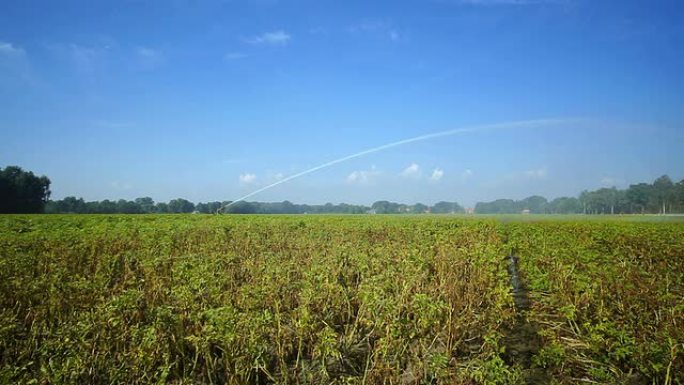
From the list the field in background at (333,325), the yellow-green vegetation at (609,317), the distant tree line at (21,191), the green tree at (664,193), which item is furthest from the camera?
the green tree at (664,193)

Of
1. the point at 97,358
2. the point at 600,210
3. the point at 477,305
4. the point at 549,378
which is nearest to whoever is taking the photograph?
the point at 97,358

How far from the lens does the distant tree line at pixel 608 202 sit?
9021 centimetres

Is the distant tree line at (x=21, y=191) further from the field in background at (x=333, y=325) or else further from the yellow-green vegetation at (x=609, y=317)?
the yellow-green vegetation at (x=609, y=317)

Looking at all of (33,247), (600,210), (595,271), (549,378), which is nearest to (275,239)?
(33,247)

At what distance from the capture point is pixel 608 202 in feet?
327

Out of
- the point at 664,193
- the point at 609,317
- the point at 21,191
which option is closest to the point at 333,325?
the point at 609,317

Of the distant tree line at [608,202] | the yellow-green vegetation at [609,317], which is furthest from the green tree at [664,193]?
the yellow-green vegetation at [609,317]

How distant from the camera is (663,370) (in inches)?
162

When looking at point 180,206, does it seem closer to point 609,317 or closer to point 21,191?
point 21,191

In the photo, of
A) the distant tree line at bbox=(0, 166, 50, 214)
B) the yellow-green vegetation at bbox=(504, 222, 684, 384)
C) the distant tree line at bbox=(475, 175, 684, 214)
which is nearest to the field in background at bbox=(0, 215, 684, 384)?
the yellow-green vegetation at bbox=(504, 222, 684, 384)

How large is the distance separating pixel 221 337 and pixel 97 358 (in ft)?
3.79

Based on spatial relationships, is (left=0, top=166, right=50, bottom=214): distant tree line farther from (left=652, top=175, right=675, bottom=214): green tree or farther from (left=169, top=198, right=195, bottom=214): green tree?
(left=652, top=175, right=675, bottom=214): green tree

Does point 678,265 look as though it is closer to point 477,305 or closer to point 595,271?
point 595,271

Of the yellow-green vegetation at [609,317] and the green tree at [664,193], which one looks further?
the green tree at [664,193]
